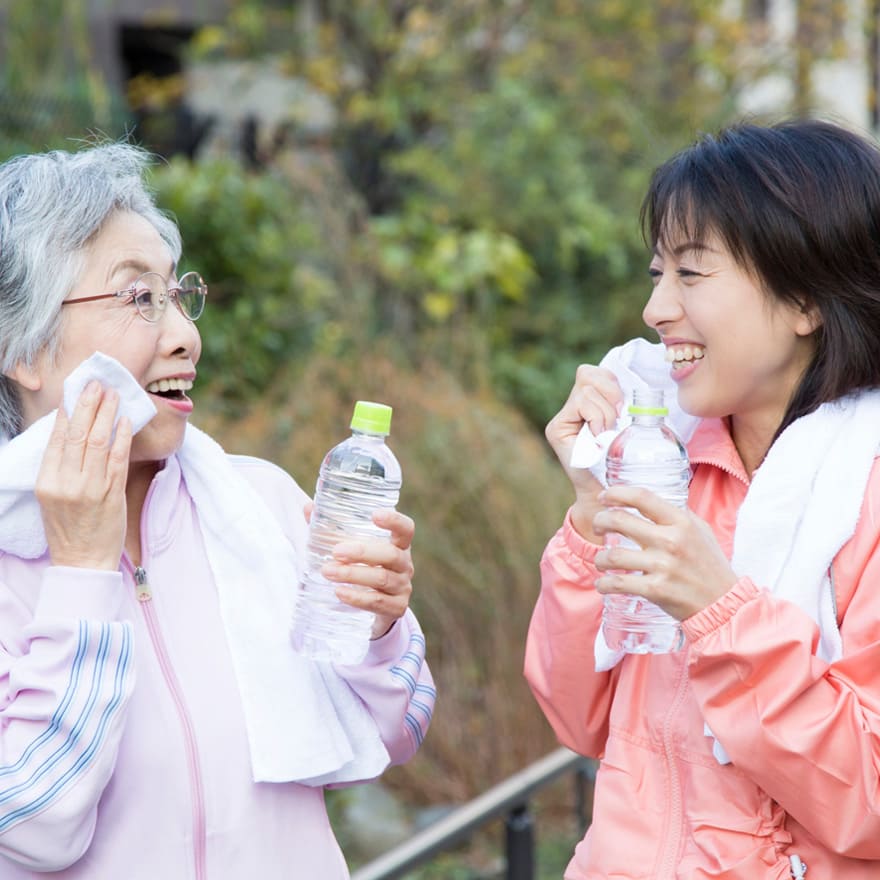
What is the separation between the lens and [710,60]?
9938 mm

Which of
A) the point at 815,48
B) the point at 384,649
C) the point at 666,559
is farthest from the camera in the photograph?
the point at 815,48

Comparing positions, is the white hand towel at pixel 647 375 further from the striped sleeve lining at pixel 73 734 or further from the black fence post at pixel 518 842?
the black fence post at pixel 518 842

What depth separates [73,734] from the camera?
2016mm

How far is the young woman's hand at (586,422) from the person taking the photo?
91.2 inches

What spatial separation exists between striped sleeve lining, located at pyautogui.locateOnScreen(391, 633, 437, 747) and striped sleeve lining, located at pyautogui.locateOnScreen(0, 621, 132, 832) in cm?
58

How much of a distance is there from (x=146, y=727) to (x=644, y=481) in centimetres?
92

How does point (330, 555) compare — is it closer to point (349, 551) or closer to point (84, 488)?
point (349, 551)

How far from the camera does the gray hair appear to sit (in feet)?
7.48

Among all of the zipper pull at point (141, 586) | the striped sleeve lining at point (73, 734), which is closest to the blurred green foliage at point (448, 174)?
the zipper pull at point (141, 586)

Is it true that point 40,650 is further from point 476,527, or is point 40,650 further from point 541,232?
point 541,232

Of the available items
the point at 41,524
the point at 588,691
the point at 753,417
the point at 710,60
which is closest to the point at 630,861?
the point at 588,691

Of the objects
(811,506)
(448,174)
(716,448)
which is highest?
(448,174)

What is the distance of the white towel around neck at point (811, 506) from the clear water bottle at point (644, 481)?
0.44 feet

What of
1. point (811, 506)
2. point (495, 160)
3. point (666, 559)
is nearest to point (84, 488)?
point (666, 559)
